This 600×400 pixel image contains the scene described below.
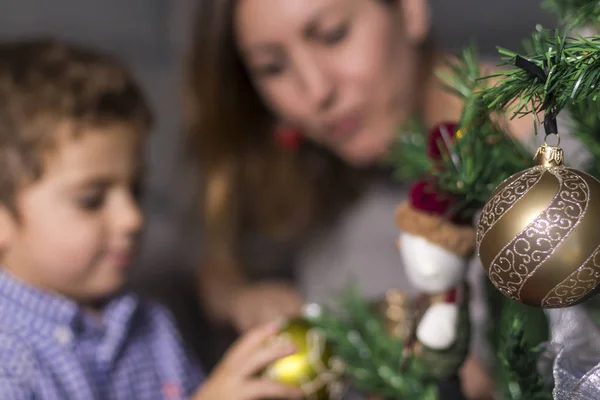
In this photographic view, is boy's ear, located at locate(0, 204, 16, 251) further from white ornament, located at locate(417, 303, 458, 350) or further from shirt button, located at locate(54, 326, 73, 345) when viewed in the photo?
white ornament, located at locate(417, 303, 458, 350)

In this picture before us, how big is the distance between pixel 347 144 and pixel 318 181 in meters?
0.19

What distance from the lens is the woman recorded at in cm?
85

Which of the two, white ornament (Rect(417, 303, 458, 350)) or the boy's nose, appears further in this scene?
the boy's nose

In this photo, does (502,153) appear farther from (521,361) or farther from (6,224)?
(6,224)

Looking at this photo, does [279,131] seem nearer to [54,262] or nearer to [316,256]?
[316,256]

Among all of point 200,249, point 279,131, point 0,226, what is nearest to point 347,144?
point 279,131

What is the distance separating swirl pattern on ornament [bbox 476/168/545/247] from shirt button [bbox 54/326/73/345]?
0.50 meters

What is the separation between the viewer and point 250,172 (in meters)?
1.10

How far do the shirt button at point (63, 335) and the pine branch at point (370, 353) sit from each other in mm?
266

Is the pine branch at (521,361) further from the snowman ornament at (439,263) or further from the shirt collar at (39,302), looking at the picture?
the shirt collar at (39,302)

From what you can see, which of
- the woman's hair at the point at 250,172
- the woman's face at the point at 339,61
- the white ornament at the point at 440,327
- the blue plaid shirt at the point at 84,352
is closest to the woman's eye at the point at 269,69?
the woman's face at the point at 339,61

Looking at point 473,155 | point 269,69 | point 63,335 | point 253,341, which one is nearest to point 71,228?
point 63,335

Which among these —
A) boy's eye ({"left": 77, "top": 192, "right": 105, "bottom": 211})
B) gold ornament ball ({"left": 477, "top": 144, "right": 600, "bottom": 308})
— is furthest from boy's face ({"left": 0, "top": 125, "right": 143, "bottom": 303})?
gold ornament ball ({"left": 477, "top": 144, "right": 600, "bottom": 308})

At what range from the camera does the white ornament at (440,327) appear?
0.52 metres
